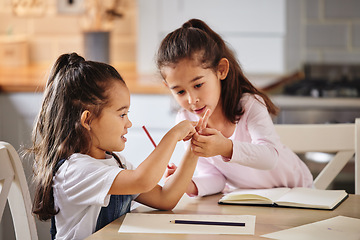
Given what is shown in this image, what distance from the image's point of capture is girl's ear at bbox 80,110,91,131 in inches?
48.4

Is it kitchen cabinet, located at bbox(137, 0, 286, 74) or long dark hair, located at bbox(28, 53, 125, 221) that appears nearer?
long dark hair, located at bbox(28, 53, 125, 221)

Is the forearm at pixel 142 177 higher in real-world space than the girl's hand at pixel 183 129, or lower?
lower

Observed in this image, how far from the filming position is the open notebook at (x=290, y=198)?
1298 millimetres

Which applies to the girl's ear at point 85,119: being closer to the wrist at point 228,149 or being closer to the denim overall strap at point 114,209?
the denim overall strap at point 114,209

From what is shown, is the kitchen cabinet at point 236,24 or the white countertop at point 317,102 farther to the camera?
the kitchen cabinet at point 236,24

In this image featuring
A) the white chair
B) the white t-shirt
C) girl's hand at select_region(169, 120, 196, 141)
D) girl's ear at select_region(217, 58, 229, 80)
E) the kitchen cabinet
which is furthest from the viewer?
the kitchen cabinet

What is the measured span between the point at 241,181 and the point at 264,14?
56.6 inches

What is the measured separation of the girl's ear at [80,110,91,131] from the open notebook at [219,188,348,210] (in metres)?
0.36

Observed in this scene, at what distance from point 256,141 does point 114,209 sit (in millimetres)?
438

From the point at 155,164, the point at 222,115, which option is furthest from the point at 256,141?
the point at 155,164

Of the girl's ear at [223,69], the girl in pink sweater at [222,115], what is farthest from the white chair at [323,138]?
the girl's ear at [223,69]

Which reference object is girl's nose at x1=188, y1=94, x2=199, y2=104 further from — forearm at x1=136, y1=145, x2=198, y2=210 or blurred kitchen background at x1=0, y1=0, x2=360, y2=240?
blurred kitchen background at x1=0, y1=0, x2=360, y2=240

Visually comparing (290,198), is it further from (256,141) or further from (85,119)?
(85,119)

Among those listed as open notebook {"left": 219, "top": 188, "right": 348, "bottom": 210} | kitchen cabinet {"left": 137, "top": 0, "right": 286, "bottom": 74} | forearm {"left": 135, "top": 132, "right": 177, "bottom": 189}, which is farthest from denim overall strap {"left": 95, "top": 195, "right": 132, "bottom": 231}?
kitchen cabinet {"left": 137, "top": 0, "right": 286, "bottom": 74}
